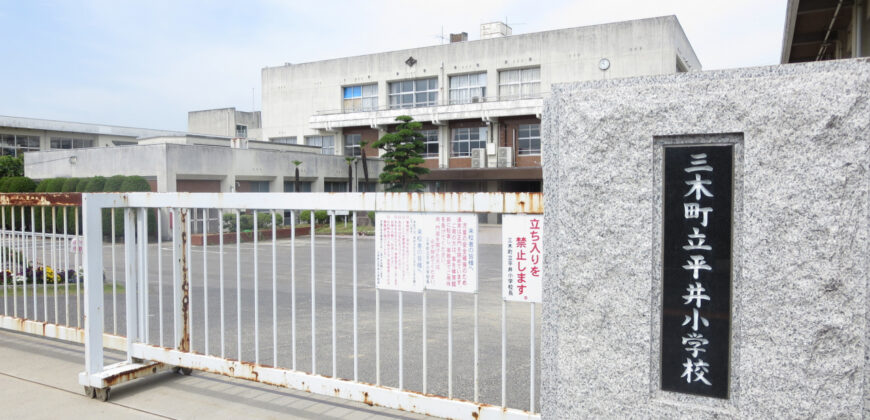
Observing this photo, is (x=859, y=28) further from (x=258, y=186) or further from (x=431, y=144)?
(x=431, y=144)

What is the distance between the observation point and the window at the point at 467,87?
114 ft

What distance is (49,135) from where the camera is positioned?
43.1 meters

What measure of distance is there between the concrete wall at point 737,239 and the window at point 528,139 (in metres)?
30.1

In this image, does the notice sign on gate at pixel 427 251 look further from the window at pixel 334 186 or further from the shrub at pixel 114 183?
the window at pixel 334 186

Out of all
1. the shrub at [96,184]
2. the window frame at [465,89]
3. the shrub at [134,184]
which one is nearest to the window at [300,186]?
the shrub at [134,184]

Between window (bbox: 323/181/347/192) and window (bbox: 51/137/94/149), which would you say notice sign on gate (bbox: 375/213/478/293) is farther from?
window (bbox: 51/137/94/149)

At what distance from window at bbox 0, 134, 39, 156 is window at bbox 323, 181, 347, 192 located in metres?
23.2

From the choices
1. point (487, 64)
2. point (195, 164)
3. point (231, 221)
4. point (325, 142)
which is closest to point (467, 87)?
point (487, 64)

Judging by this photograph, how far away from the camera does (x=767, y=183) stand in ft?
8.32

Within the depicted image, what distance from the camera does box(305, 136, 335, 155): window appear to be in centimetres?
3919

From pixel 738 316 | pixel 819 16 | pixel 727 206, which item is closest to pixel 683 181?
Answer: pixel 727 206

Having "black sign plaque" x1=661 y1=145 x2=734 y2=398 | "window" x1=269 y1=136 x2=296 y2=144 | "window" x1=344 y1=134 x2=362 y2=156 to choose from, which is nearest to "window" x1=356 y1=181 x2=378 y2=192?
"window" x1=344 y1=134 x2=362 y2=156

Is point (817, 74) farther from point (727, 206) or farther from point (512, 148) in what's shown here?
point (512, 148)

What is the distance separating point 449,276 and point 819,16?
11.1 meters
